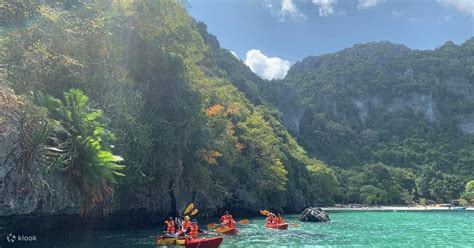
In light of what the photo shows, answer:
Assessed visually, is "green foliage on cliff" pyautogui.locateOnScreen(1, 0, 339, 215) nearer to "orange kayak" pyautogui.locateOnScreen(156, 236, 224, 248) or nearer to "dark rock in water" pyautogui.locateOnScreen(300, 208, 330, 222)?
"orange kayak" pyautogui.locateOnScreen(156, 236, 224, 248)

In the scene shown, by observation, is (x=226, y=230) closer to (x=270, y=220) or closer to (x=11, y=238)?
(x=270, y=220)

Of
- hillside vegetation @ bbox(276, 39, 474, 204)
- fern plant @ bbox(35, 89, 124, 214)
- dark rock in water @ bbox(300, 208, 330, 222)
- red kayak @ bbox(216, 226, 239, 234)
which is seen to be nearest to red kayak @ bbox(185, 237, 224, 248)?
fern plant @ bbox(35, 89, 124, 214)

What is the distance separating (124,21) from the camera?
30.3 meters

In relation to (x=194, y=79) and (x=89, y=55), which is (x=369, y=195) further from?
(x=89, y=55)

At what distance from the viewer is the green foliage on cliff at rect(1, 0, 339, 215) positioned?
1875 cm

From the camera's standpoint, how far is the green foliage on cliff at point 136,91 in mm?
18750

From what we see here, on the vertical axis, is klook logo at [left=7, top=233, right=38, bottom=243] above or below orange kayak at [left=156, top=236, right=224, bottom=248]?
above

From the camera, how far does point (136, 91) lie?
2812cm

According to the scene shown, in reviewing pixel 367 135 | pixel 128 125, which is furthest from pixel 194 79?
pixel 367 135

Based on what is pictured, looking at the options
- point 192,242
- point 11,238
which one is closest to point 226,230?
point 192,242

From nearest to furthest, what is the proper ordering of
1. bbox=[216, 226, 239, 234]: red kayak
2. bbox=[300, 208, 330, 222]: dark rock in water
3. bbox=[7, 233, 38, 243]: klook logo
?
1. bbox=[7, 233, 38, 243]: klook logo
2. bbox=[216, 226, 239, 234]: red kayak
3. bbox=[300, 208, 330, 222]: dark rock in water

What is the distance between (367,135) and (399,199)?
177 feet

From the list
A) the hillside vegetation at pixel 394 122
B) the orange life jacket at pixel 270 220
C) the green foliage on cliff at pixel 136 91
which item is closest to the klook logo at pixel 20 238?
the green foliage on cliff at pixel 136 91

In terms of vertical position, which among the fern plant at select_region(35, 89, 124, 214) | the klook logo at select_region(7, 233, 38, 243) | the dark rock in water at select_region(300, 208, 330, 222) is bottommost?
the dark rock in water at select_region(300, 208, 330, 222)
